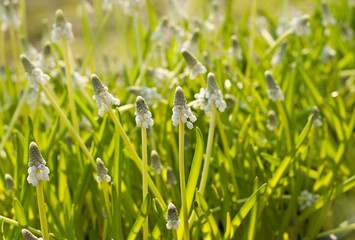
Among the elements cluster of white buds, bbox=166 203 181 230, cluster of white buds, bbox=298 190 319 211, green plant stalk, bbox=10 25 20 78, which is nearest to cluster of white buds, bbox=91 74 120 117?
cluster of white buds, bbox=166 203 181 230

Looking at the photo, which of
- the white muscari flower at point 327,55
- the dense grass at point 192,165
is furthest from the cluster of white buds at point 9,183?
the white muscari flower at point 327,55

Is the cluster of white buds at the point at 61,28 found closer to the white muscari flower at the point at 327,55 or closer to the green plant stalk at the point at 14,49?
the green plant stalk at the point at 14,49

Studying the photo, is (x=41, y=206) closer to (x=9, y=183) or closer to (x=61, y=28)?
(x=9, y=183)

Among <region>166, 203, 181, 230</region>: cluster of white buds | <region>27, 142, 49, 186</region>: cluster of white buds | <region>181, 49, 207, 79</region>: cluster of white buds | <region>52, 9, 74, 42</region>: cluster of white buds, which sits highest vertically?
<region>52, 9, 74, 42</region>: cluster of white buds

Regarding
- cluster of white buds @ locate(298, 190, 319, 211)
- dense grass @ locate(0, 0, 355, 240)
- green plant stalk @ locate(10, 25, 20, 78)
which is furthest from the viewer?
green plant stalk @ locate(10, 25, 20, 78)

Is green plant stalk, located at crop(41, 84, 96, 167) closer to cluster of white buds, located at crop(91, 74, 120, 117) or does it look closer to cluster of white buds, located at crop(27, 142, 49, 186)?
cluster of white buds, located at crop(91, 74, 120, 117)

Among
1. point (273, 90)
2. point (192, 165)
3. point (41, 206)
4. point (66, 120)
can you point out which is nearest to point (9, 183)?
point (66, 120)

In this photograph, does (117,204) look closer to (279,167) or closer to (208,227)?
(208,227)
